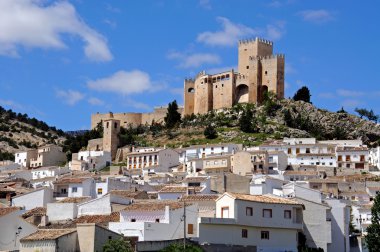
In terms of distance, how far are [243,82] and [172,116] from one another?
10.9 metres

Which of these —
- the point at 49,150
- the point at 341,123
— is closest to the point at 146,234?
the point at 49,150

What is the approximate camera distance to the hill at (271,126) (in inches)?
3627

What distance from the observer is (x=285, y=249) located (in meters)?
35.7

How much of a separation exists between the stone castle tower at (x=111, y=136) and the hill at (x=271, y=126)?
1.29 metres

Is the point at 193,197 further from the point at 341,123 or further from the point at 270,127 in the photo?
the point at 341,123

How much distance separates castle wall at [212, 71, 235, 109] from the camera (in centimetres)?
10094

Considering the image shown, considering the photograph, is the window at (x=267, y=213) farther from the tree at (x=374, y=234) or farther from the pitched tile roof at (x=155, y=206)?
the tree at (x=374, y=234)

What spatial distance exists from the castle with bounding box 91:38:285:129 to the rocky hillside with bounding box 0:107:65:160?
15696mm

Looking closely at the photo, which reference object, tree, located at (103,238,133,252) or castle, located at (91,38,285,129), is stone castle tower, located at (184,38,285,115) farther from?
tree, located at (103,238,133,252)

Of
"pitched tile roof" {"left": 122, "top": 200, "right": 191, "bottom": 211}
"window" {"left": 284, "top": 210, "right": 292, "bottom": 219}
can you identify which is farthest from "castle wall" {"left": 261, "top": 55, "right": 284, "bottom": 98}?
"window" {"left": 284, "top": 210, "right": 292, "bottom": 219}

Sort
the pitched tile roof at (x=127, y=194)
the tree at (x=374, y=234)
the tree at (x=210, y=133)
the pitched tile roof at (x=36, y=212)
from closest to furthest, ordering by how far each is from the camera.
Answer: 1. the tree at (x=374, y=234)
2. the pitched tile roof at (x=36, y=212)
3. the pitched tile roof at (x=127, y=194)
4. the tree at (x=210, y=133)

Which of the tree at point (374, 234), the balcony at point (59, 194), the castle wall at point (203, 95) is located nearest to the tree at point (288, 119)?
the castle wall at point (203, 95)

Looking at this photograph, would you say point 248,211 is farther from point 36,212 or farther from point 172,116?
point 172,116

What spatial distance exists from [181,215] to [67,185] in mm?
16766
